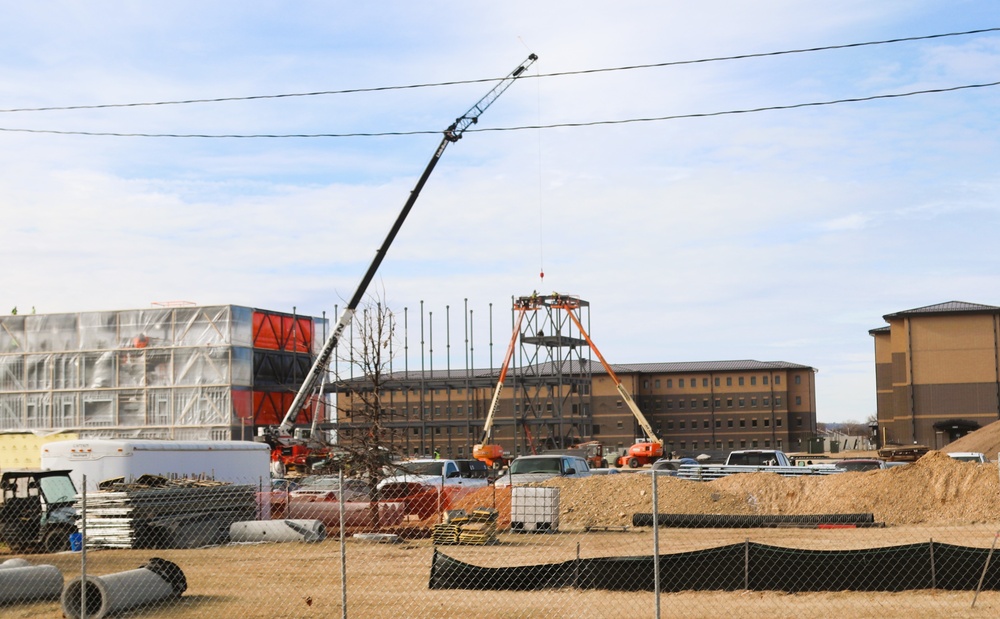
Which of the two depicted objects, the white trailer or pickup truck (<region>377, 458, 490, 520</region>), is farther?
the white trailer

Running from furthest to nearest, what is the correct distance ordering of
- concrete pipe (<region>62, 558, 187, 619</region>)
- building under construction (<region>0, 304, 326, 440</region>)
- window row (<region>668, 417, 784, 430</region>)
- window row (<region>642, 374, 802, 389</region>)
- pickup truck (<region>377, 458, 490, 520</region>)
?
1. window row (<region>642, 374, 802, 389</region>)
2. window row (<region>668, 417, 784, 430</region>)
3. building under construction (<region>0, 304, 326, 440</region>)
4. pickup truck (<region>377, 458, 490, 520</region>)
5. concrete pipe (<region>62, 558, 187, 619</region>)

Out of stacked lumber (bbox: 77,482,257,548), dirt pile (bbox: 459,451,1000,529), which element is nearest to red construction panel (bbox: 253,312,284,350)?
dirt pile (bbox: 459,451,1000,529)

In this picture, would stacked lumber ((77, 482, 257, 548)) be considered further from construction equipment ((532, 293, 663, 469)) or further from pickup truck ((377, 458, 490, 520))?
construction equipment ((532, 293, 663, 469))

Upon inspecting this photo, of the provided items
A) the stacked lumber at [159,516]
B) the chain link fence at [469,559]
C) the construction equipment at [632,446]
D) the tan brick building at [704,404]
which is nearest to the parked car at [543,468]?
the chain link fence at [469,559]

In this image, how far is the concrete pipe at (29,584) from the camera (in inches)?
593

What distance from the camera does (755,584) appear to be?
562 inches

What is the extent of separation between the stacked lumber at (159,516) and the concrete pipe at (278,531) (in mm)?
555

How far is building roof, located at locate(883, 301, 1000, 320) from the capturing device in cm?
7874

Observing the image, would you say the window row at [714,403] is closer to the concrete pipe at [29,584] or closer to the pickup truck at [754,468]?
the pickup truck at [754,468]

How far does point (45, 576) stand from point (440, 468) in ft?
54.6

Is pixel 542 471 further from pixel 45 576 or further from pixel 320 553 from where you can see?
pixel 45 576

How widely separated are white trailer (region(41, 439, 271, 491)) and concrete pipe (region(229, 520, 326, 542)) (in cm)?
344

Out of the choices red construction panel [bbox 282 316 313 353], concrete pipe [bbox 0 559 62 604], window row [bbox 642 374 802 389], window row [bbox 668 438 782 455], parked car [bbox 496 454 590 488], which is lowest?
window row [bbox 668 438 782 455]

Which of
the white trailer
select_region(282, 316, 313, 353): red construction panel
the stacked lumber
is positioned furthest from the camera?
select_region(282, 316, 313, 353): red construction panel
